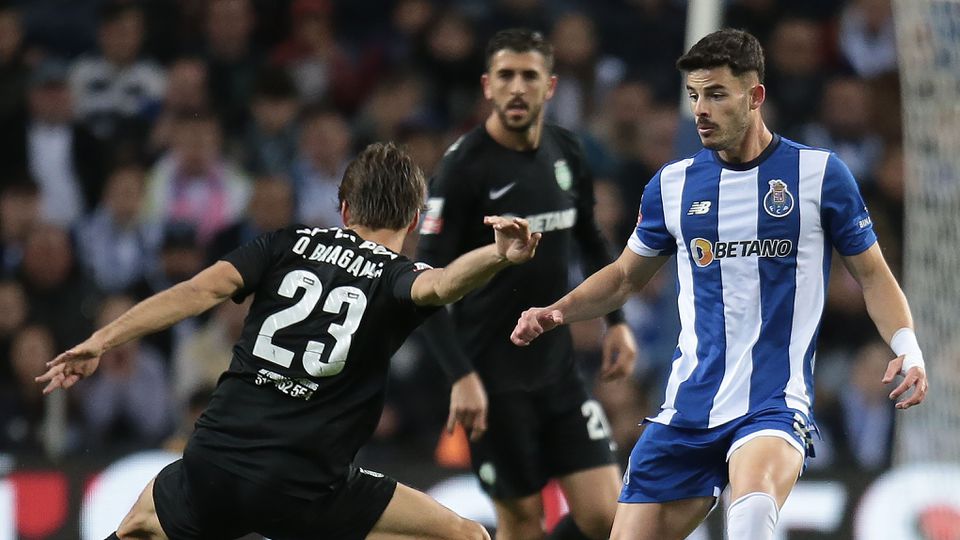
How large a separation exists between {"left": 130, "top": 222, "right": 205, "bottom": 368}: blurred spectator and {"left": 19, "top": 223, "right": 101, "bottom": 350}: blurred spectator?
1.03ft

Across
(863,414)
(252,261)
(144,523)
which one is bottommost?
(863,414)

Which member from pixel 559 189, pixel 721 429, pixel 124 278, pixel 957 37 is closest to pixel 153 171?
pixel 124 278

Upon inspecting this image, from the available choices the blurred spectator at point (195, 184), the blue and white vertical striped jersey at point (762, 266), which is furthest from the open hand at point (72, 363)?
the blurred spectator at point (195, 184)

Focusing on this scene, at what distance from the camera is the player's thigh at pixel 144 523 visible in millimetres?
4930

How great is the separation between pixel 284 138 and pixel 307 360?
5794mm

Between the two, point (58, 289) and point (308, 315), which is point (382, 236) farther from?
point (58, 289)

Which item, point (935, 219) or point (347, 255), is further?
point (935, 219)

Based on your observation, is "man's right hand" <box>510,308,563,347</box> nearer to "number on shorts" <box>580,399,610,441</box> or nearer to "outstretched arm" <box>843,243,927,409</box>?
"outstretched arm" <box>843,243,927,409</box>

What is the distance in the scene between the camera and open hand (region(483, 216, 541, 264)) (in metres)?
4.45

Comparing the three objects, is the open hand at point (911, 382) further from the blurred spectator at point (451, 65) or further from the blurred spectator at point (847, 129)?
the blurred spectator at point (451, 65)

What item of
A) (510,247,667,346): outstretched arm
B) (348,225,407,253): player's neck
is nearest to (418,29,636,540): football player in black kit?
(510,247,667,346): outstretched arm

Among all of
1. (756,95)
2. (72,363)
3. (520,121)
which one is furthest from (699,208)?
(72,363)

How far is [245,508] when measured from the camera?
191 inches

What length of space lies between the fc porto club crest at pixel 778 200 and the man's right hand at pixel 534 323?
787 mm
